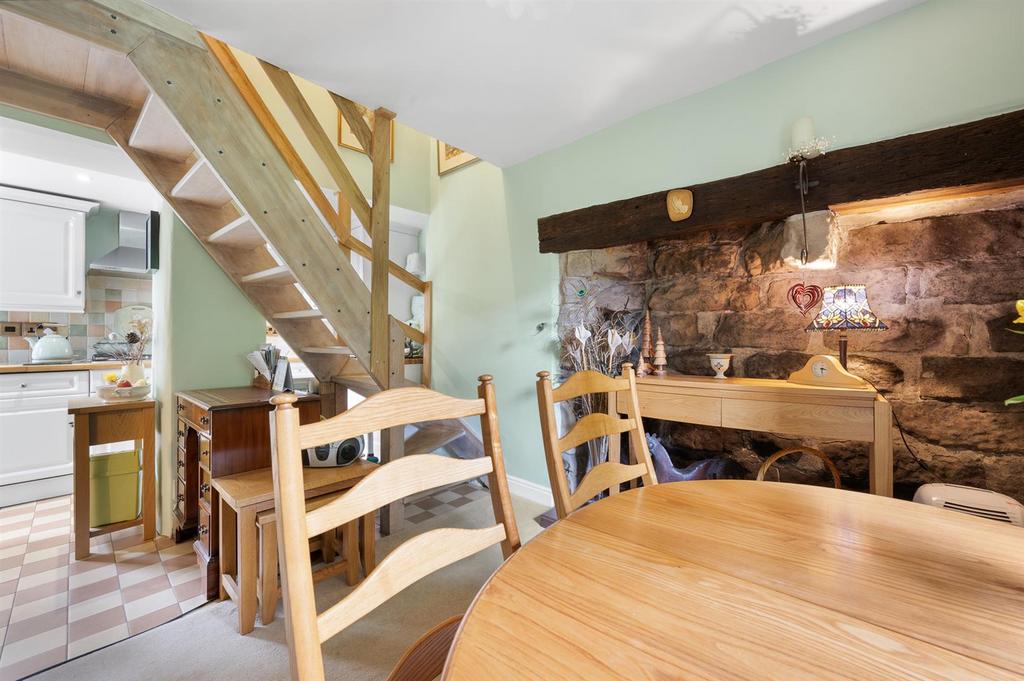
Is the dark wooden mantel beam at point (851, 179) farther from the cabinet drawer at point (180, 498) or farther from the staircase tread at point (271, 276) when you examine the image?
the cabinet drawer at point (180, 498)

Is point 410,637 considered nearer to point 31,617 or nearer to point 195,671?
point 195,671

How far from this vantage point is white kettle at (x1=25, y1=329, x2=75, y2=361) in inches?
121

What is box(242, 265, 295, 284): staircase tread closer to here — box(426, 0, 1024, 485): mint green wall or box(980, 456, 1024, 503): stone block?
box(426, 0, 1024, 485): mint green wall

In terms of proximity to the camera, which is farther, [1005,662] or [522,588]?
[522,588]

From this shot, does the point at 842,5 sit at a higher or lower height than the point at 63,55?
higher

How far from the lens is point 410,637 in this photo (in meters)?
1.58

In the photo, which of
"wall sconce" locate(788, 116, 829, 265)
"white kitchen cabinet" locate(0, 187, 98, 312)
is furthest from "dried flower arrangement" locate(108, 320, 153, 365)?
"wall sconce" locate(788, 116, 829, 265)

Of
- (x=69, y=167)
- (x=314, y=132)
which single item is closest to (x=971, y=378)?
(x=314, y=132)

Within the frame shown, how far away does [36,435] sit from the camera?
2773 millimetres

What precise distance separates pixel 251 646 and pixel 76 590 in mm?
1037

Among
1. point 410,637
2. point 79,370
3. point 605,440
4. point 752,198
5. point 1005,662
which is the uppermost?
point 752,198

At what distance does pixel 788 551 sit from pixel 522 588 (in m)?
0.50

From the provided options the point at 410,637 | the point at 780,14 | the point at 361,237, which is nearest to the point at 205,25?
the point at 361,237

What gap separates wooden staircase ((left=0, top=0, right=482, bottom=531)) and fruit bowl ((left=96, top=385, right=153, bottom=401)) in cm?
78
